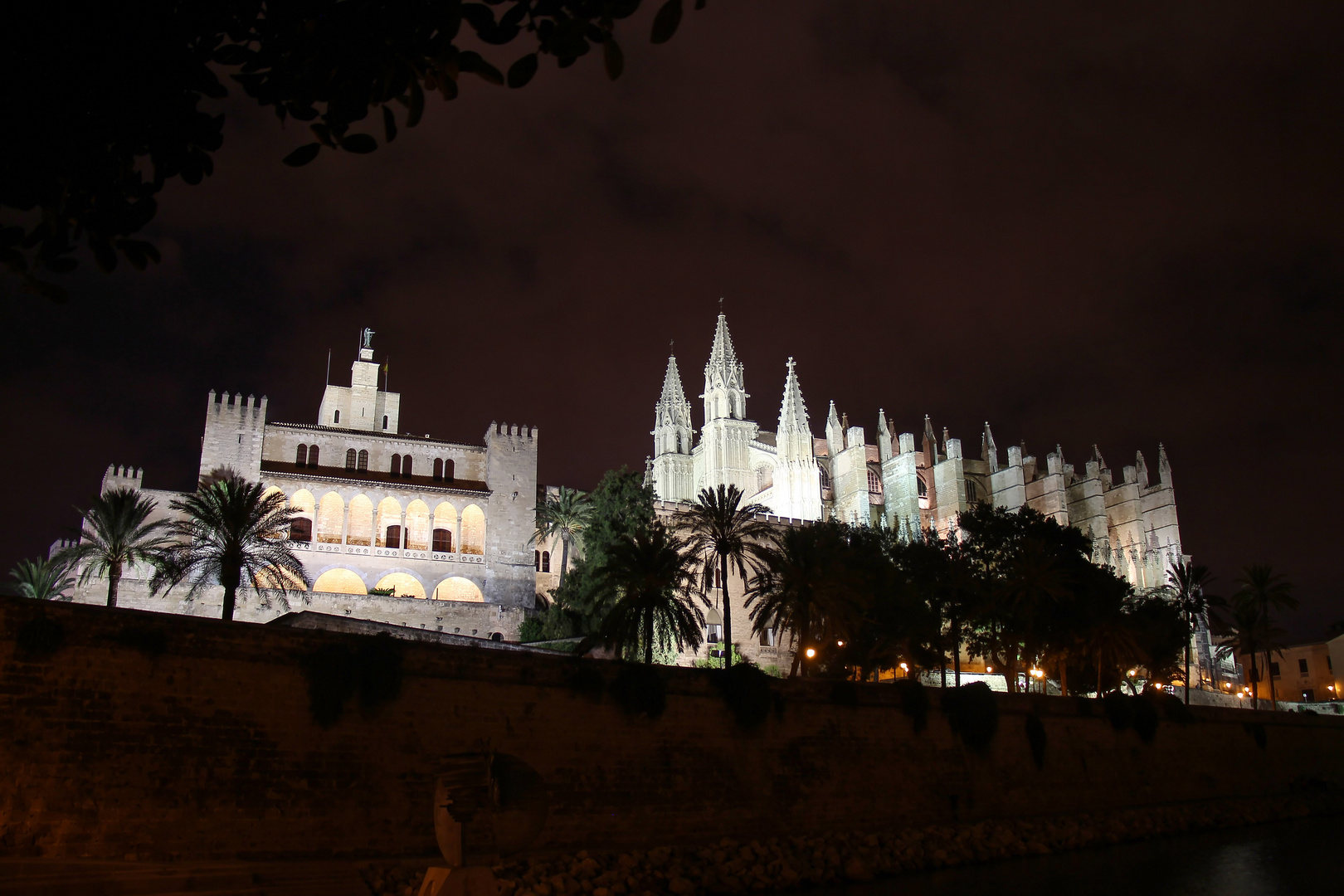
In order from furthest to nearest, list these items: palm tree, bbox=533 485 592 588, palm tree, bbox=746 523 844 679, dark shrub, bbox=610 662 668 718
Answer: palm tree, bbox=533 485 592 588 → palm tree, bbox=746 523 844 679 → dark shrub, bbox=610 662 668 718

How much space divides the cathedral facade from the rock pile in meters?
40.3

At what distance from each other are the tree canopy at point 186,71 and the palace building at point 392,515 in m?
36.3

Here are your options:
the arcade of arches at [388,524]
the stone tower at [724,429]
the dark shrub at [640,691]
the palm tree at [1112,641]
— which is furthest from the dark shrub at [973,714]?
the stone tower at [724,429]

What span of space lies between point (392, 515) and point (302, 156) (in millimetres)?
41989

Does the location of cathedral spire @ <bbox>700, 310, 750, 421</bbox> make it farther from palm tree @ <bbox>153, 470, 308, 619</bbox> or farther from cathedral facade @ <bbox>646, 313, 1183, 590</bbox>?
palm tree @ <bbox>153, 470, 308, 619</bbox>

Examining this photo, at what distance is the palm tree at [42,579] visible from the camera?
133 ft

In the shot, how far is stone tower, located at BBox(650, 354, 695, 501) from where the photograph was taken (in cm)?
7906

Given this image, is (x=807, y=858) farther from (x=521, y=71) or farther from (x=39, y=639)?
(x=521, y=71)

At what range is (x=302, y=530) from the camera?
143 feet

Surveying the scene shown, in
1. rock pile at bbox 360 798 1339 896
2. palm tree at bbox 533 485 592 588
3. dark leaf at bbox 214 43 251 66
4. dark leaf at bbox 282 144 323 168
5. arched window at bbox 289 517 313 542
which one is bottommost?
rock pile at bbox 360 798 1339 896

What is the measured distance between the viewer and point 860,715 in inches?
954

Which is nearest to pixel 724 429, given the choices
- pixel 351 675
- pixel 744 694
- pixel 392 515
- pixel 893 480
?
pixel 893 480

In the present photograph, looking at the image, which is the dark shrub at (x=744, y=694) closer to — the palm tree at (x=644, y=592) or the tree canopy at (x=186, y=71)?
the palm tree at (x=644, y=592)

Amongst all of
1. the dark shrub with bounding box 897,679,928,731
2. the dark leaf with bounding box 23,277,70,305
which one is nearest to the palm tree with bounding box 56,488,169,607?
the dark shrub with bounding box 897,679,928,731
